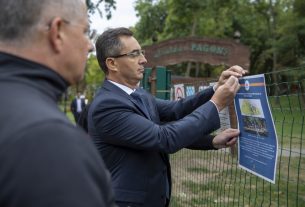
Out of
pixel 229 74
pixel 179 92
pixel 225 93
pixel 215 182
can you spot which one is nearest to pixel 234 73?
pixel 229 74

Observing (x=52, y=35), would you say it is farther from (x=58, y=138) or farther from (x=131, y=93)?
(x=131, y=93)

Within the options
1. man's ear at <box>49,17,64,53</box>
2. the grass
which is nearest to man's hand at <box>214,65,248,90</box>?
the grass

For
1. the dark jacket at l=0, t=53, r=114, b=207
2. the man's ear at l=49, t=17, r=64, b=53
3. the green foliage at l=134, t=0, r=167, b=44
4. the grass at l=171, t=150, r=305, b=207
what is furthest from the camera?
the green foliage at l=134, t=0, r=167, b=44

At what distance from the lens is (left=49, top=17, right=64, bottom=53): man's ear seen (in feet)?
4.42

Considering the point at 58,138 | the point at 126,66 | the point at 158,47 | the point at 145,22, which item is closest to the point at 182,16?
the point at 145,22

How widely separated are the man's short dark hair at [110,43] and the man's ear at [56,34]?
1.63 meters

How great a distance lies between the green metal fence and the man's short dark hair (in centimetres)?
95

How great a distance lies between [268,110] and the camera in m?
2.50

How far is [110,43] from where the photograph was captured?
303 cm

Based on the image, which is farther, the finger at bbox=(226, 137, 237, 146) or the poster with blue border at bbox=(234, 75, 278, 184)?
the finger at bbox=(226, 137, 237, 146)

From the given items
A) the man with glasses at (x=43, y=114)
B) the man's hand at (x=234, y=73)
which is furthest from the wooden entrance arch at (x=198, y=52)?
the man with glasses at (x=43, y=114)

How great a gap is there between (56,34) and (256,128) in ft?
5.26

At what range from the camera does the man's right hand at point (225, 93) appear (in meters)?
2.60

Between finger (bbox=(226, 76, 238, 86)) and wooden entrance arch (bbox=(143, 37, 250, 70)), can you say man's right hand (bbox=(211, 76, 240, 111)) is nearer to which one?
finger (bbox=(226, 76, 238, 86))
